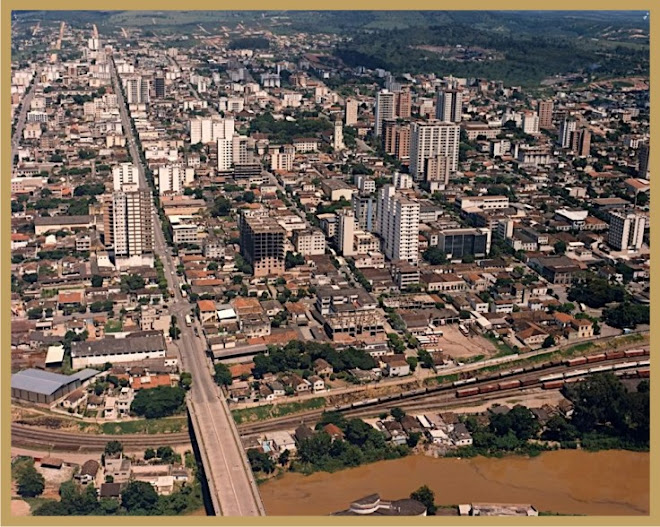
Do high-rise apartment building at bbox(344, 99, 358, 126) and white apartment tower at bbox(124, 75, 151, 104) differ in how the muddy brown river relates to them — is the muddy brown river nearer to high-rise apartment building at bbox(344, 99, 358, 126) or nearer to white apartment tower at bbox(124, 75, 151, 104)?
high-rise apartment building at bbox(344, 99, 358, 126)

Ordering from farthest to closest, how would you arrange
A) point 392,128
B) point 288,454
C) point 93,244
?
point 392,128, point 93,244, point 288,454

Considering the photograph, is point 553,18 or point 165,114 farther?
point 553,18

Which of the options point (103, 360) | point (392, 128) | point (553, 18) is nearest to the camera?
point (103, 360)

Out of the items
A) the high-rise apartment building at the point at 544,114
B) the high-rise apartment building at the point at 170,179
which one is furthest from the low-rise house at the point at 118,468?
the high-rise apartment building at the point at 544,114

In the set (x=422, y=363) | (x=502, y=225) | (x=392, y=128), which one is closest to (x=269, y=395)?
(x=422, y=363)

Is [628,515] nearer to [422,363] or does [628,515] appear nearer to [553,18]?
[422,363]

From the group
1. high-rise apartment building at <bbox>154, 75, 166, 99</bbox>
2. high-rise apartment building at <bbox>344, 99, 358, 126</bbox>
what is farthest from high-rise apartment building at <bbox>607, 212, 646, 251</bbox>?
high-rise apartment building at <bbox>154, 75, 166, 99</bbox>

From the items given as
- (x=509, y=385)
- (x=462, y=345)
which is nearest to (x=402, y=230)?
(x=462, y=345)
